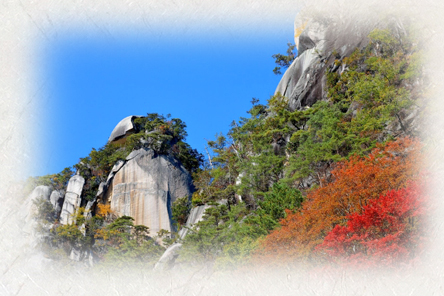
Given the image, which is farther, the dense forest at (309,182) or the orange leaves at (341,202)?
the orange leaves at (341,202)

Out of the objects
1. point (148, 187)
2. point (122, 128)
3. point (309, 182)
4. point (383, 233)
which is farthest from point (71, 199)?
point (383, 233)

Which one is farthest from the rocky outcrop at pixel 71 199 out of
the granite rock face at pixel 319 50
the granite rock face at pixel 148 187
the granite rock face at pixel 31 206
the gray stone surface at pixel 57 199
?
the granite rock face at pixel 319 50

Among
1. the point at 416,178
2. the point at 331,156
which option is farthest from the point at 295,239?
the point at 331,156

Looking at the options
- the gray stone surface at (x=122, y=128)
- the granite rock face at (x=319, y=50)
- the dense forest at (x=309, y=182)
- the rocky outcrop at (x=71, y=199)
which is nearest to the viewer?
the dense forest at (x=309, y=182)

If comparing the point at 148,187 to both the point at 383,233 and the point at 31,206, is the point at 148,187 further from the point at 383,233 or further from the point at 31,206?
the point at 383,233

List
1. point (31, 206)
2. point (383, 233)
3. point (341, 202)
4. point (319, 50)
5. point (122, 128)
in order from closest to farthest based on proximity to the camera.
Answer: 1. point (383, 233)
2. point (341, 202)
3. point (319, 50)
4. point (31, 206)
5. point (122, 128)

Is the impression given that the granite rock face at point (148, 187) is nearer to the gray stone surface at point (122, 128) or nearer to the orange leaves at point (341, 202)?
the gray stone surface at point (122, 128)
